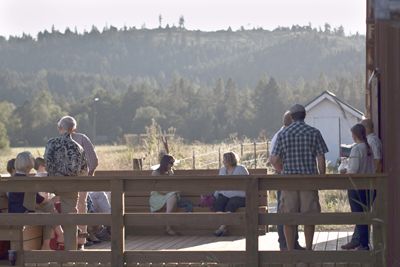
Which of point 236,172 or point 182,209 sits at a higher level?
point 236,172

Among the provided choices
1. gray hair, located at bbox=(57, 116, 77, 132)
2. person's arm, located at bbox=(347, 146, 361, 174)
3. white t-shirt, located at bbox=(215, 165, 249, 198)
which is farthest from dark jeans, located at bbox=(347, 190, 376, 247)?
gray hair, located at bbox=(57, 116, 77, 132)

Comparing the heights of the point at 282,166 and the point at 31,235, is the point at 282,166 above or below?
above

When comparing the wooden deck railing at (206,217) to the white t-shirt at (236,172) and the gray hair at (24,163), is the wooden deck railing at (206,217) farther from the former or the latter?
the white t-shirt at (236,172)

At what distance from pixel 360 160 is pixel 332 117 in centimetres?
4288

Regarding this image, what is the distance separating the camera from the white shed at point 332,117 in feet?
172

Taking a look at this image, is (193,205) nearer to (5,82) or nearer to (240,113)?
(240,113)

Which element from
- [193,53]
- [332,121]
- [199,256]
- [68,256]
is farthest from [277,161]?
[193,53]

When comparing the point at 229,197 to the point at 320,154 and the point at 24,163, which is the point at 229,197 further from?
the point at 24,163

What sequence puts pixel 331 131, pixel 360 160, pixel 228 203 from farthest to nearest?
pixel 331 131, pixel 228 203, pixel 360 160

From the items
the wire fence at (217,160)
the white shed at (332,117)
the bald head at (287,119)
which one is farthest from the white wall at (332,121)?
the bald head at (287,119)

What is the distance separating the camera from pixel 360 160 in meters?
10.9

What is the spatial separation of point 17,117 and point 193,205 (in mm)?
87389

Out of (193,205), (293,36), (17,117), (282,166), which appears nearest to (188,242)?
(193,205)

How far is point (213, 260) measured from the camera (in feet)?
32.8
